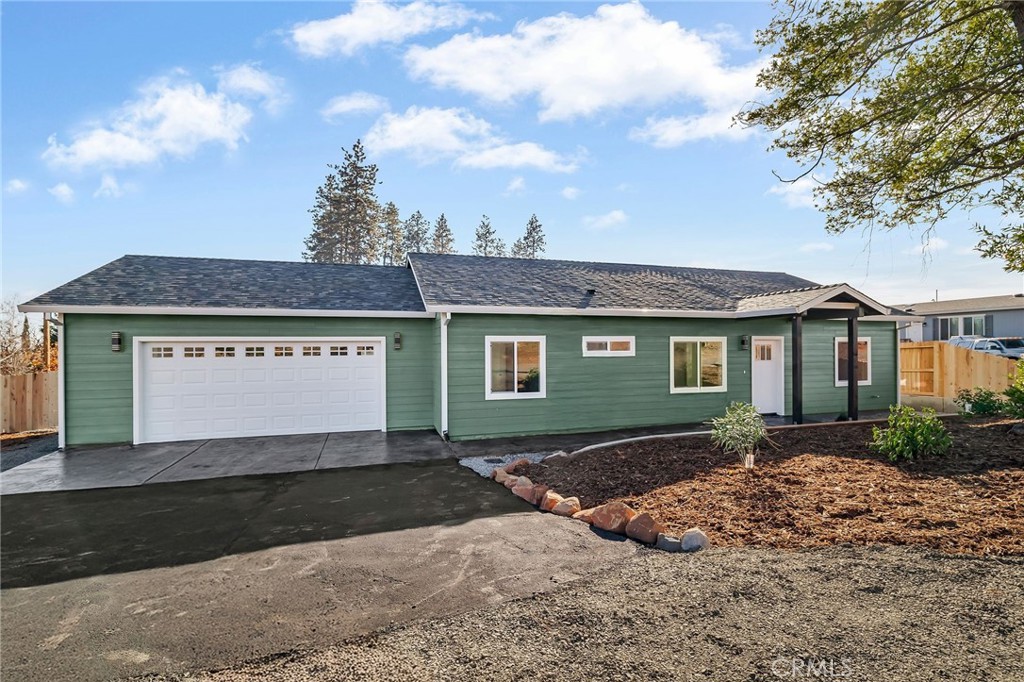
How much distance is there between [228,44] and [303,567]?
8.41 metres

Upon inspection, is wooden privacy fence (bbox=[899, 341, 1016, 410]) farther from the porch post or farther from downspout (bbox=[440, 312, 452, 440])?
downspout (bbox=[440, 312, 452, 440])

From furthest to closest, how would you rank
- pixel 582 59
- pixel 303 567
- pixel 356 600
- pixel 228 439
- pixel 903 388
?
pixel 903 388 → pixel 228 439 → pixel 582 59 → pixel 303 567 → pixel 356 600

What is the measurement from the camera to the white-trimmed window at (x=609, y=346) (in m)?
9.70

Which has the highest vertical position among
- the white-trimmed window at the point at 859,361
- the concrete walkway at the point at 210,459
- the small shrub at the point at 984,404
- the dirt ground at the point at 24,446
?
the white-trimmed window at the point at 859,361

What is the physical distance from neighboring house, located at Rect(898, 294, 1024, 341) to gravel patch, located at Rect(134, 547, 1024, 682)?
90.2 ft

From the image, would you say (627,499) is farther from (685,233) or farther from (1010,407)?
(685,233)

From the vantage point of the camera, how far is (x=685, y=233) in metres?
13.8

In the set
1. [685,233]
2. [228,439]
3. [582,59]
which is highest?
[582,59]

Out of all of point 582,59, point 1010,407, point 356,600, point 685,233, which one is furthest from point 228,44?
point 1010,407

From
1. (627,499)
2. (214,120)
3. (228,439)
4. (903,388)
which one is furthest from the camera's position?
(903,388)

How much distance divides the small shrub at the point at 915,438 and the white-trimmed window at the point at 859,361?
6.07 metres

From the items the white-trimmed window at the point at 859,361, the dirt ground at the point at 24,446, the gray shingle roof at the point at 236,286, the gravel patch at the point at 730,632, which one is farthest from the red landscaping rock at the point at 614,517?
the white-trimmed window at the point at 859,361

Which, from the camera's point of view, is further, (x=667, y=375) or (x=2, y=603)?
(x=667, y=375)

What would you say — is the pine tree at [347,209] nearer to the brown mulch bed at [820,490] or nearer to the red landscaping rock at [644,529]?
the brown mulch bed at [820,490]
